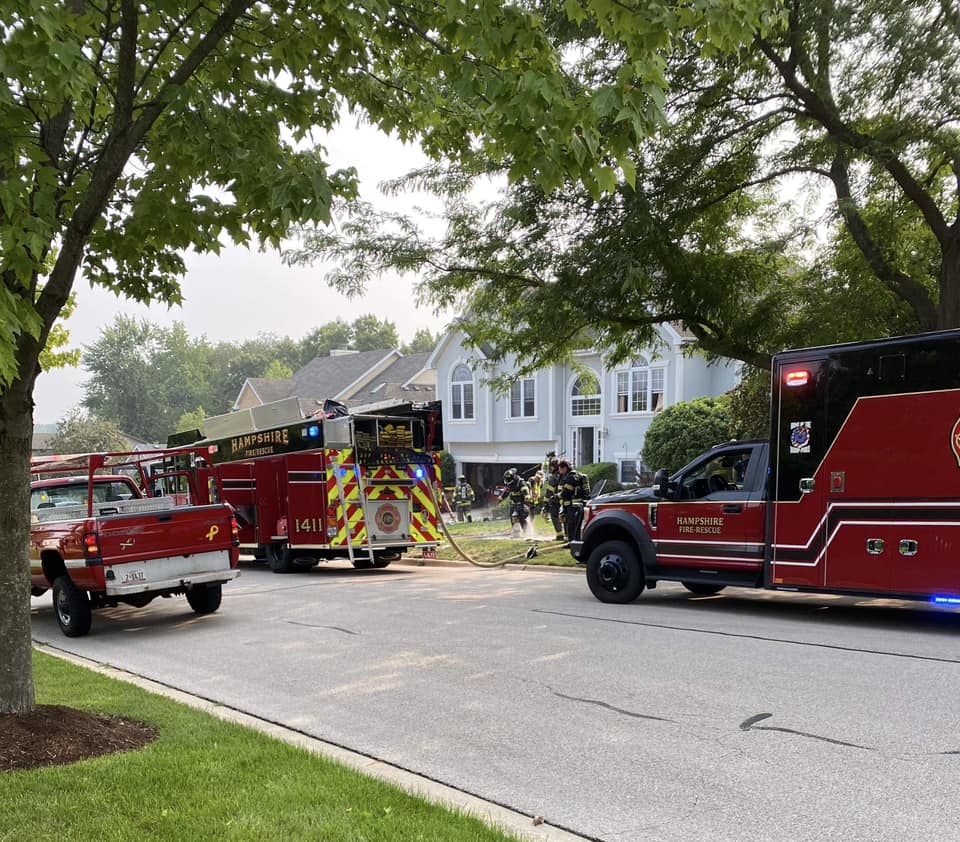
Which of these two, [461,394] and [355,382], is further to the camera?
[355,382]

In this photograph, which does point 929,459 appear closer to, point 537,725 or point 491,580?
point 537,725

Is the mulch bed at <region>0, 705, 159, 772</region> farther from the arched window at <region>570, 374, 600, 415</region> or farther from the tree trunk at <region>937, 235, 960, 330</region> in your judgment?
the arched window at <region>570, 374, 600, 415</region>

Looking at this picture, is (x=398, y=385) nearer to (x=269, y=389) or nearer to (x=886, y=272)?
(x=269, y=389)

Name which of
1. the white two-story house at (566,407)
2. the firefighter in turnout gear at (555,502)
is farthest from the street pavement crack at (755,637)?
the white two-story house at (566,407)

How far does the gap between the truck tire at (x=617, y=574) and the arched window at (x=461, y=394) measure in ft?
89.0

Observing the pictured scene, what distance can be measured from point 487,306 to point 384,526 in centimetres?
440

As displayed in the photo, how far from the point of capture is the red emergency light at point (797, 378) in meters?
9.41

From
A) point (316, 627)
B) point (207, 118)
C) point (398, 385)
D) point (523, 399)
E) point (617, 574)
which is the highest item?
point (398, 385)

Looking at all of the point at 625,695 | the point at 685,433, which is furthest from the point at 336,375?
the point at 625,695

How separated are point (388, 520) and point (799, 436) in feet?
27.4

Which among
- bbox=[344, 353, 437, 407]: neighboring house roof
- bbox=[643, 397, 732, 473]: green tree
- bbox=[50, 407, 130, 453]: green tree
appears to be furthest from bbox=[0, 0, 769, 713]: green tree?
bbox=[50, 407, 130, 453]: green tree

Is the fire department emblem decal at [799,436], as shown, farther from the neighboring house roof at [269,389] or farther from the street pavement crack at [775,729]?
the neighboring house roof at [269,389]

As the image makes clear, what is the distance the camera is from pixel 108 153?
5.20 metres

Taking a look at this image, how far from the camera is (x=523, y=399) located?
1432 inches
